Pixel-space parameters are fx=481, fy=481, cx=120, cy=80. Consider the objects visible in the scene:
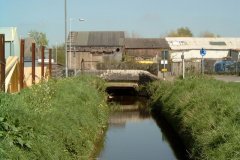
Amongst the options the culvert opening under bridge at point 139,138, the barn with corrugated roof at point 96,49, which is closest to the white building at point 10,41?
the culvert opening under bridge at point 139,138

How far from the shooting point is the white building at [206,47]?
7906 cm

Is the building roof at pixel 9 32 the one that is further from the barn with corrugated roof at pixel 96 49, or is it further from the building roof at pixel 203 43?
the building roof at pixel 203 43

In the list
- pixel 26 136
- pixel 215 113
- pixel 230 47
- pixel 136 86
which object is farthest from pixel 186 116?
pixel 230 47

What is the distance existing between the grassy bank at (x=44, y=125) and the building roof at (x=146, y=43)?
58.7 meters

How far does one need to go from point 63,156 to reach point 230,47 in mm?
74753

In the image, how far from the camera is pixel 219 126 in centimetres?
1299

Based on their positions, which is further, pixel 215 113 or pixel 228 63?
pixel 228 63

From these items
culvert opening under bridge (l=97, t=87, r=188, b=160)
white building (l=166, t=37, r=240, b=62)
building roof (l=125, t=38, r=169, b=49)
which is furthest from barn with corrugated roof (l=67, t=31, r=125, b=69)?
culvert opening under bridge (l=97, t=87, r=188, b=160)

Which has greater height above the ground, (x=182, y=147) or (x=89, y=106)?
(x=89, y=106)

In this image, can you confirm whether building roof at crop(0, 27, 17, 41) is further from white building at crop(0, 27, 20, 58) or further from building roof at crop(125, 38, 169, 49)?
building roof at crop(125, 38, 169, 49)

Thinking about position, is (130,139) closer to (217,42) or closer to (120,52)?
(120,52)

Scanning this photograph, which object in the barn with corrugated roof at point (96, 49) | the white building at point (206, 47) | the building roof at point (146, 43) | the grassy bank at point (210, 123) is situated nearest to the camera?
the grassy bank at point (210, 123)

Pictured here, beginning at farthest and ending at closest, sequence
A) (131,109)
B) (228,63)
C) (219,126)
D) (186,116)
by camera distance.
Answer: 1. (228,63)
2. (131,109)
3. (186,116)
4. (219,126)

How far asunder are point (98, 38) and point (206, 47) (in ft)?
61.0
